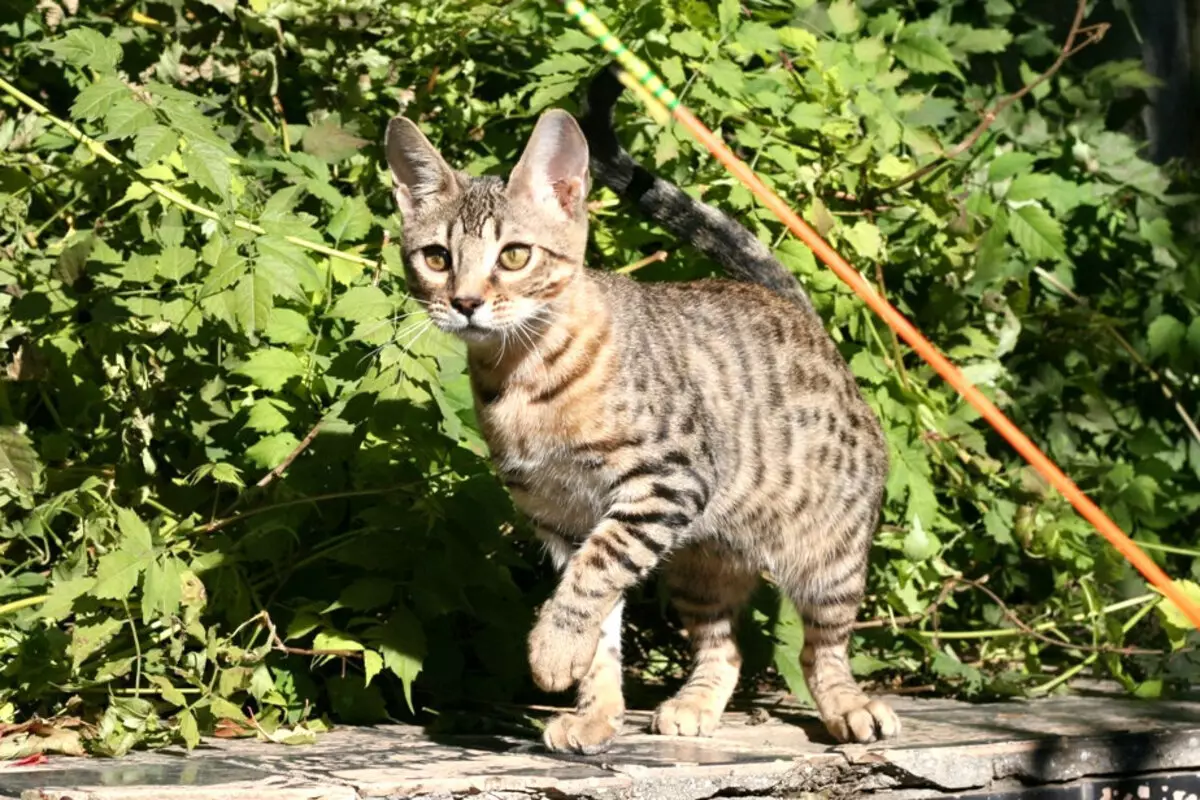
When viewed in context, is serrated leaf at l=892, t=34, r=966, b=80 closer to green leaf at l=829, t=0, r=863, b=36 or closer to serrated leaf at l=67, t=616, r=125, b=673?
green leaf at l=829, t=0, r=863, b=36

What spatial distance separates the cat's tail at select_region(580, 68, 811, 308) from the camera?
407 centimetres

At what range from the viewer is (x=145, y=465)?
4.07 m

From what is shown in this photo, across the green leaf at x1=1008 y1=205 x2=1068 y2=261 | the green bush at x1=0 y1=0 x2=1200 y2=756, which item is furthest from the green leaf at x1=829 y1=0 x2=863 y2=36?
the green leaf at x1=1008 y1=205 x2=1068 y2=261

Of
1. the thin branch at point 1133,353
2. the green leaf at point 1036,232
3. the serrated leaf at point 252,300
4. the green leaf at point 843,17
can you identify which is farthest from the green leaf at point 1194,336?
the serrated leaf at point 252,300

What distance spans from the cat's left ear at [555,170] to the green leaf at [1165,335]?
2692 millimetres

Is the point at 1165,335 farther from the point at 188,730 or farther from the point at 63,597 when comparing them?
the point at 63,597

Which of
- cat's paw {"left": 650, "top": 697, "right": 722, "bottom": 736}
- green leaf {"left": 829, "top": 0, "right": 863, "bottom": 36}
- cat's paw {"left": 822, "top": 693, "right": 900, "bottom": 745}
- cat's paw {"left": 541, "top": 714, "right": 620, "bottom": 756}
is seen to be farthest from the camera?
green leaf {"left": 829, "top": 0, "right": 863, "bottom": 36}

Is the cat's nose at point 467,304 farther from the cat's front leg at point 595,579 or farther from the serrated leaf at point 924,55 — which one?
the serrated leaf at point 924,55

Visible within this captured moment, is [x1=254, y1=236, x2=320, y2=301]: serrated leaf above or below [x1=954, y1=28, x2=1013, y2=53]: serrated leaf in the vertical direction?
below

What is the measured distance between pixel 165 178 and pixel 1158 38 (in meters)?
4.35

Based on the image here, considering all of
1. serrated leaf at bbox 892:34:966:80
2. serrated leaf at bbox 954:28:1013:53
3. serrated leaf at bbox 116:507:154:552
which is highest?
serrated leaf at bbox 954:28:1013:53

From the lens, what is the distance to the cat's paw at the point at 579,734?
360 cm

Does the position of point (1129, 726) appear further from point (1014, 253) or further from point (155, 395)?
point (155, 395)

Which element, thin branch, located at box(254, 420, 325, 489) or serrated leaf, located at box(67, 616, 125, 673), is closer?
serrated leaf, located at box(67, 616, 125, 673)
